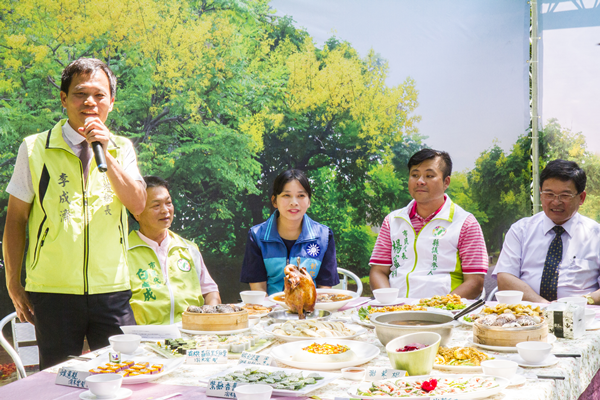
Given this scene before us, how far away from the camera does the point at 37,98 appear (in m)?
4.58

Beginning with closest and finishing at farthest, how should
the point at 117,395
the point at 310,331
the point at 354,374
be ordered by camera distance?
the point at 117,395 < the point at 354,374 < the point at 310,331

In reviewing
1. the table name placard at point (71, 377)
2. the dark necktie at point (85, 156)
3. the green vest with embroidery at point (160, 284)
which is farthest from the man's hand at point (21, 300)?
the table name placard at point (71, 377)

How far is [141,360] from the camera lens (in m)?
1.39

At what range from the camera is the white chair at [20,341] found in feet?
6.26

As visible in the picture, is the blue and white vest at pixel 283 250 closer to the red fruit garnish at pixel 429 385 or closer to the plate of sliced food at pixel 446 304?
the plate of sliced food at pixel 446 304

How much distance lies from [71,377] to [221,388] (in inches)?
14.9

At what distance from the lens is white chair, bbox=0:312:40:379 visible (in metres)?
1.91

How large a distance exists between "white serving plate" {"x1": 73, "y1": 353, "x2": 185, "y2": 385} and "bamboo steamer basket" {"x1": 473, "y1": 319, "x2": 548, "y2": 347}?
856 millimetres

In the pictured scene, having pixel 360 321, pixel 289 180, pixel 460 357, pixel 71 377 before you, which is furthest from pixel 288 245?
pixel 71 377

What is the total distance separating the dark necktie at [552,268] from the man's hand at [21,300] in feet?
8.30

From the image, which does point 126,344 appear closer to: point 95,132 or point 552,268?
point 95,132

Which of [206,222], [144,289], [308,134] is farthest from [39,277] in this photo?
[308,134]

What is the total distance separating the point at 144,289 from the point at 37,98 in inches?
117

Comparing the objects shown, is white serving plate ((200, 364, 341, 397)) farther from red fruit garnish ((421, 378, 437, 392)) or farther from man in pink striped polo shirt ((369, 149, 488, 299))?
man in pink striped polo shirt ((369, 149, 488, 299))
